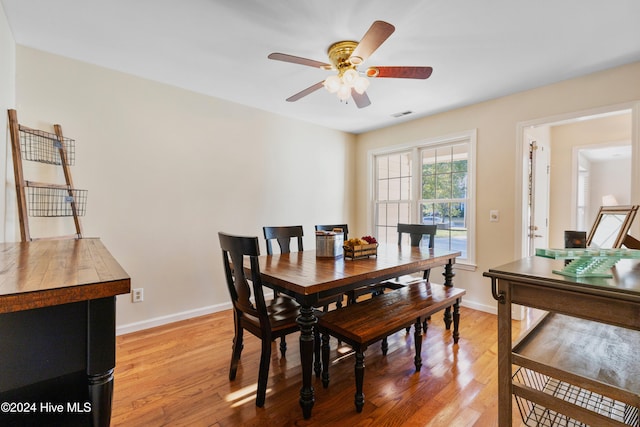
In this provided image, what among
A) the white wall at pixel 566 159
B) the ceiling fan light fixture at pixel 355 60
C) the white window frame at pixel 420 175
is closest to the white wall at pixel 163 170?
the white window frame at pixel 420 175

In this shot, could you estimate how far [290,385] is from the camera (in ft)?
6.29

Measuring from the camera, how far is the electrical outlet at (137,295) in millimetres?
2709

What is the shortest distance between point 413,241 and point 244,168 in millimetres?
2149

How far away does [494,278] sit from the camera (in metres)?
1.15

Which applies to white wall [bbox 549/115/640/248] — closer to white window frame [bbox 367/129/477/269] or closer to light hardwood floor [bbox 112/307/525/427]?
white window frame [bbox 367/129/477/269]

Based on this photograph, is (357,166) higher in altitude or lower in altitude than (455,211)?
higher

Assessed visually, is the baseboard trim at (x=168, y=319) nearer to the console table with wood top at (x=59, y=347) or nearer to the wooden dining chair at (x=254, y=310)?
the wooden dining chair at (x=254, y=310)

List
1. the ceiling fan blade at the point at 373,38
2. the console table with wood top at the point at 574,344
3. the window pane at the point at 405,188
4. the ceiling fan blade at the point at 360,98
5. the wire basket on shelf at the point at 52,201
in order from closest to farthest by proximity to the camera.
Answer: the console table with wood top at the point at 574,344, the ceiling fan blade at the point at 373,38, the wire basket on shelf at the point at 52,201, the ceiling fan blade at the point at 360,98, the window pane at the point at 405,188

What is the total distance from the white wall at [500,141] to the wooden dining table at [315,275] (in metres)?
1.12

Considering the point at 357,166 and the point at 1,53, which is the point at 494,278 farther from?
the point at 357,166

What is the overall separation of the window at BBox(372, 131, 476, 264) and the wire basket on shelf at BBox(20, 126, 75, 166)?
3747 millimetres

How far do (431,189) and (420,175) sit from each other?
257mm

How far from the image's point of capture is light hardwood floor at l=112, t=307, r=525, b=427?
161cm

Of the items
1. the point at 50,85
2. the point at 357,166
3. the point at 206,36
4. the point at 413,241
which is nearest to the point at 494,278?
the point at 413,241
